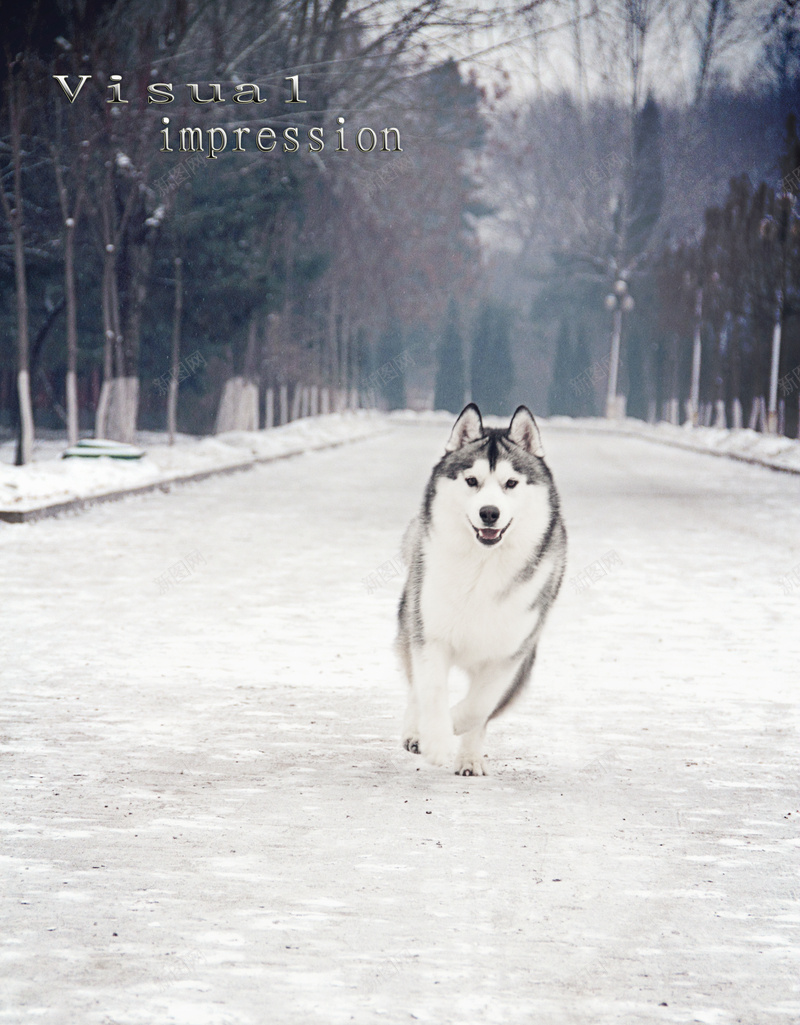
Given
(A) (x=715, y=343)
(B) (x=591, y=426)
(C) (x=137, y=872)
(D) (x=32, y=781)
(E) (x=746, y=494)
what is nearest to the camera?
(C) (x=137, y=872)

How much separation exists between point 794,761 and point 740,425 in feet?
148

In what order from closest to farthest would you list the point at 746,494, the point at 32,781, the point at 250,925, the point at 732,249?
the point at 250,925 → the point at 32,781 → the point at 746,494 → the point at 732,249

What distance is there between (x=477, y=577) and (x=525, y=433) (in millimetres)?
658

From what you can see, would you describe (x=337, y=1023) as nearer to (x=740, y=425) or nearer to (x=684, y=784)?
(x=684, y=784)

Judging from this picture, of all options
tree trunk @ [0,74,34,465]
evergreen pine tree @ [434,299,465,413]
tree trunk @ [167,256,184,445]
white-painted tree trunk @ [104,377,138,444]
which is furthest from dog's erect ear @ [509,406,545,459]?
evergreen pine tree @ [434,299,465,413]

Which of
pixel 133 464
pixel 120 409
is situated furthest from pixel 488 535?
pixel 120 409

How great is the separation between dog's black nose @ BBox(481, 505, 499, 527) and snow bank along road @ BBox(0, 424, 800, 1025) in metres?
1.09

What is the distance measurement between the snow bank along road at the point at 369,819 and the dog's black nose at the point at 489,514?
3.58ft

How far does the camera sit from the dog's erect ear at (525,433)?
6.52 meters

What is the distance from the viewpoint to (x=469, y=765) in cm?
645

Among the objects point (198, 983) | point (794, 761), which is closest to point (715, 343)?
point (794, 761)

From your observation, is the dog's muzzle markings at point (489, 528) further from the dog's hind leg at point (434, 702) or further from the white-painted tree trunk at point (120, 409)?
the white-painted tree trunk at point (120, 409)

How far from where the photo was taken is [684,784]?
641 cm

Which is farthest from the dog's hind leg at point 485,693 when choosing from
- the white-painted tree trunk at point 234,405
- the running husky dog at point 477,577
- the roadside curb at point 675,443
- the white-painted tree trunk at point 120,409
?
the white-painted tree trunk at point 234,405
